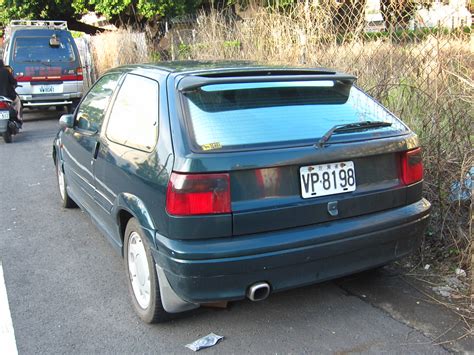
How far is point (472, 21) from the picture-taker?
17.1 feet

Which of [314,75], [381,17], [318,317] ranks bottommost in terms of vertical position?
[318,317]

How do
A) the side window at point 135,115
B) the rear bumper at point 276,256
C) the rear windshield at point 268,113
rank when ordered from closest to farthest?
1. the rear bumper at point 276,256
2. the rear windshield at point 268,113
3. the side window at point 135,115

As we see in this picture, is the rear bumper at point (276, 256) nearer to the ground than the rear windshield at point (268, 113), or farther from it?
nearer to the ground

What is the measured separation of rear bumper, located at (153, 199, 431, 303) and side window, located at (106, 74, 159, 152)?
2.36 ft

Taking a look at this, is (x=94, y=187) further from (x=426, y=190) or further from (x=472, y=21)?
(x=472, y=21)

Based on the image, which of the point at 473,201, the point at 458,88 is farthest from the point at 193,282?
the point at 458,88

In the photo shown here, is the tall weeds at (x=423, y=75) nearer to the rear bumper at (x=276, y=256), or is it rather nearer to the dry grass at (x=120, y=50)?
the rear bumper at (x=276, y=256)

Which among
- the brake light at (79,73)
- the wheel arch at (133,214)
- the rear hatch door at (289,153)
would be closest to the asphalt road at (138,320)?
the wheel arch at (133,214)

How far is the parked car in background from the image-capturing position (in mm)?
12352

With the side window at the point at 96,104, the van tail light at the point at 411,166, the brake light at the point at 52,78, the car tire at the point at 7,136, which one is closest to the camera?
the van tail light at the point at 411,166

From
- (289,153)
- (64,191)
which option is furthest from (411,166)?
(64,191)

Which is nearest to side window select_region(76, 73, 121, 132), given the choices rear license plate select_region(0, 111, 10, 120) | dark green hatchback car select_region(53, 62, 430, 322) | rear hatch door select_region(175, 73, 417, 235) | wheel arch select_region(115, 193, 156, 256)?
dark green hatchback car select_region(53, 62, 430, 322)

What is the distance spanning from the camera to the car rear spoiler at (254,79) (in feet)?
9.73

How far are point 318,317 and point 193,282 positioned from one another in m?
1.07
